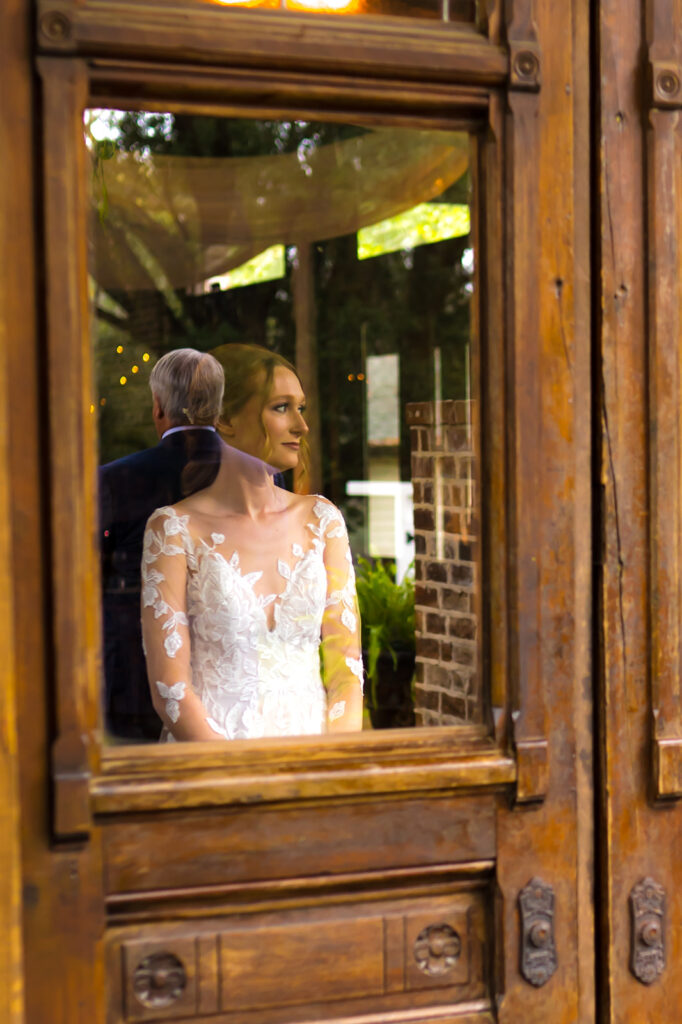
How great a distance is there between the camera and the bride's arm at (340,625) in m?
1.98

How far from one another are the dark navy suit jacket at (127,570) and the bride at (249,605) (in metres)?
0.04

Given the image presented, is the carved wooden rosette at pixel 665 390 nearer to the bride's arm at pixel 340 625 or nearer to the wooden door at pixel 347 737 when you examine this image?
the wooden door at pixel 347 737

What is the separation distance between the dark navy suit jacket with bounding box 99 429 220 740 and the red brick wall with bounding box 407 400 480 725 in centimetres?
43

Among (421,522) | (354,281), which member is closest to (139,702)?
(421,522)

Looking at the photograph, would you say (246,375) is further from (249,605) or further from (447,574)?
(447,574)

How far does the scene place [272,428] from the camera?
7.29ft

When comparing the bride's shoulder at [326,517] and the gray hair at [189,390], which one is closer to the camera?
the bride's shoulder at [326,517]

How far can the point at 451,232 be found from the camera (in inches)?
91.7

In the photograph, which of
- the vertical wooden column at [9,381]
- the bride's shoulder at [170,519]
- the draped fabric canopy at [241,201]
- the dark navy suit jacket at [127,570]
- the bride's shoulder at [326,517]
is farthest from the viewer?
the draped fabric canopy at [241,201]

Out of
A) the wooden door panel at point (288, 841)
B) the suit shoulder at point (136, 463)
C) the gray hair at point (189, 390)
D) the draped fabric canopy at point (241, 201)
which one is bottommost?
the wooden door panel at point (288, 841)

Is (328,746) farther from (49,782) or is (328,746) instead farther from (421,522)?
(421,522)

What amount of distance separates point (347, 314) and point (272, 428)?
4.96ft

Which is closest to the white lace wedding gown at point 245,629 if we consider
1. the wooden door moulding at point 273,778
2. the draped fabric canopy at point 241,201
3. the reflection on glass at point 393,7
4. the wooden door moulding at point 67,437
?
the wooden door moulding at point 273,778

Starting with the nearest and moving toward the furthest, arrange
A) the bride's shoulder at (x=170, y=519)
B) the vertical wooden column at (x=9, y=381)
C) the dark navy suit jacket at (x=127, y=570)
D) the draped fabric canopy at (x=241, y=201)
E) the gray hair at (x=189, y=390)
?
the vertical wooden column at (x=9, y=381), the dark navy suit jacket at (x=127, y=570), the bride's shoulder at (x=170, y=519), the gray hair at (x=189, y=390), the draped fabric canopy at (x=241, y=201)
